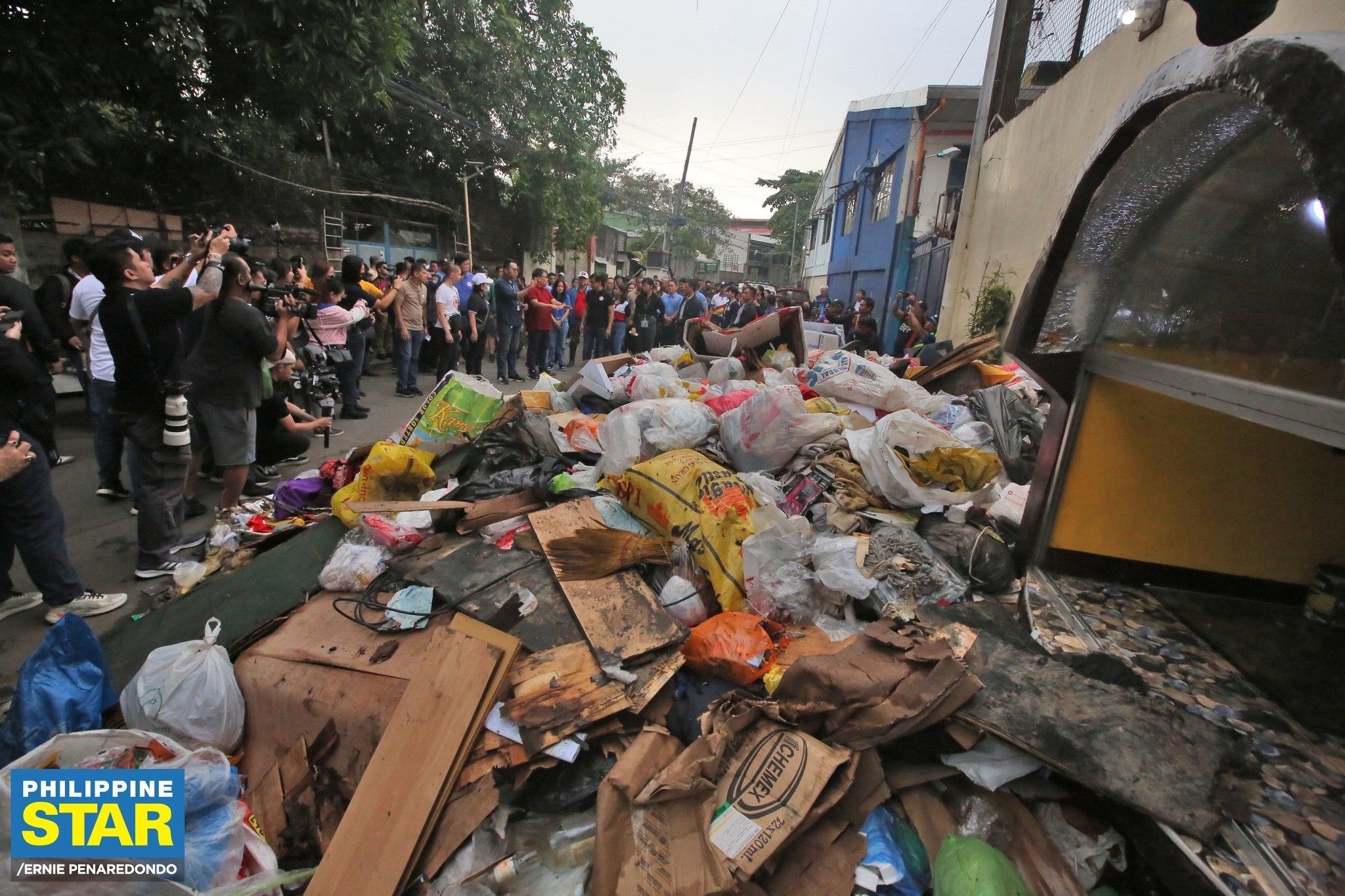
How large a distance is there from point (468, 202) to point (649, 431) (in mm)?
14542

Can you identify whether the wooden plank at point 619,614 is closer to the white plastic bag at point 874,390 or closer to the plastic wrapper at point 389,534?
the plastic wrapper at point 389,534

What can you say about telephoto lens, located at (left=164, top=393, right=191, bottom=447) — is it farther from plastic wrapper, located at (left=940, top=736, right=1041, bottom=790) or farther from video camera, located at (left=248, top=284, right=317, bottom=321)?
plastic wrapper, located at (left=940, top=736, right=1041, bottom=790)

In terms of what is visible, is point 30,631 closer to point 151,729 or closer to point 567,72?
point 151,729

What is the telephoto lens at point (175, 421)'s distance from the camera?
311 cm

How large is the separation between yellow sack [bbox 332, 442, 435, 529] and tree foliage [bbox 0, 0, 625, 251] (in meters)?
Answer: 4.44

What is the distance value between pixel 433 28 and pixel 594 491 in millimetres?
15932

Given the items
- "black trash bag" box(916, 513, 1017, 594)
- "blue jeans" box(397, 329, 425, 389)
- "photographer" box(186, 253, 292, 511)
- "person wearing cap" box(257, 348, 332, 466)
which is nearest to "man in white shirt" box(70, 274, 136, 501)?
"person wearing cap" box(257, 348, 332, 466)

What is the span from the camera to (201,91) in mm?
6969

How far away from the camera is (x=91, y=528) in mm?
3746

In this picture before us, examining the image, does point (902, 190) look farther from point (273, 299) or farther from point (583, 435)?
point (273, 299)

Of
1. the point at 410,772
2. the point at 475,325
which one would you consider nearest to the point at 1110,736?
the point at 410,772

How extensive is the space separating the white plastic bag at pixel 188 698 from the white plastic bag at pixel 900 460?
2.70 meters

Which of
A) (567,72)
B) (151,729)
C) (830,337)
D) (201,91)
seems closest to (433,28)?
(567,72)

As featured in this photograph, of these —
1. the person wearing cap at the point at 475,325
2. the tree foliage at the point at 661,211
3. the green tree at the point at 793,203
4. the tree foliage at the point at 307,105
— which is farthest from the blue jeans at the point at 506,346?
the green tree at the point at 793,203
